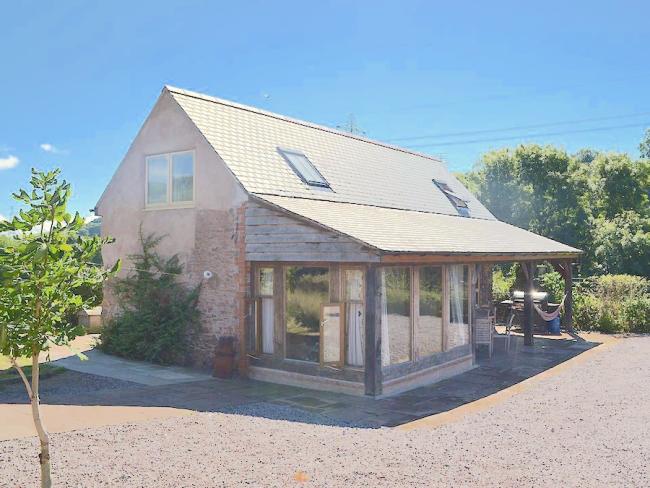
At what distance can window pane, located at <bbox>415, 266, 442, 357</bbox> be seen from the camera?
12.3 m

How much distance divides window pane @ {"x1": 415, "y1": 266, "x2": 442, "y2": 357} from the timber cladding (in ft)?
8.27

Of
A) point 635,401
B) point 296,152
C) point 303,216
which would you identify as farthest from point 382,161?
point 635,401

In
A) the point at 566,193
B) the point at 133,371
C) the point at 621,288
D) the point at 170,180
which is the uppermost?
the point at 566,193

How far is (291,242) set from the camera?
37.9 feet

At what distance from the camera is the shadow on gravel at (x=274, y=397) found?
951 cm

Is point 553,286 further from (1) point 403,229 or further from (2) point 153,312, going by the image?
(2) point 153,312

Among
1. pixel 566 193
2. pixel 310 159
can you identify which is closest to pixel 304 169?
pixel 310 159

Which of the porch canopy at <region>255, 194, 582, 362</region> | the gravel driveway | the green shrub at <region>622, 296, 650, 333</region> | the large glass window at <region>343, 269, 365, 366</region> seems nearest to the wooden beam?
the porch canopy at <region>255, 194, 582, 362</region>

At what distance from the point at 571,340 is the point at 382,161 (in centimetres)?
826

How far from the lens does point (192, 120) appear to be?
13516 mm

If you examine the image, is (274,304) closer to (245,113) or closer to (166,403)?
(166,403)

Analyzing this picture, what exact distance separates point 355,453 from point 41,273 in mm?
4418

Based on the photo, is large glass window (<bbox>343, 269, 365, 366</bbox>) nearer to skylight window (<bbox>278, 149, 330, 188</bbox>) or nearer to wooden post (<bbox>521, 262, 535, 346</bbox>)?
skylight window (<bbox>278, 149, 330, 188</bbox>)

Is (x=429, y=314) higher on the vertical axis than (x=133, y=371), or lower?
higher
